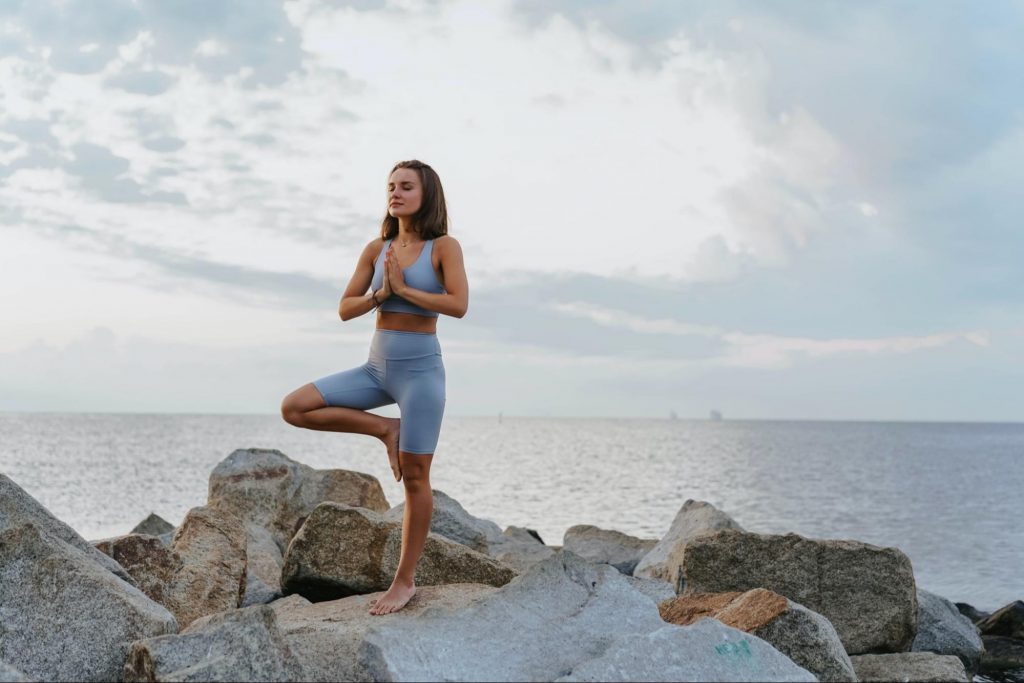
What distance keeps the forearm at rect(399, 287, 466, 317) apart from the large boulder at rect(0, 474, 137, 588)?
2.83 m

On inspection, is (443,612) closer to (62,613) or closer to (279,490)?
(62,613)

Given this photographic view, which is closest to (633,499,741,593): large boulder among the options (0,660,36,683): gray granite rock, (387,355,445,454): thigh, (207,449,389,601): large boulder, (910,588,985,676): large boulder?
(910,588,985,676): large boulder

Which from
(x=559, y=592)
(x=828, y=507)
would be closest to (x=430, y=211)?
(x=559, y=592)

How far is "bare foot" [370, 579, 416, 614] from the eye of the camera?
609 centimetres

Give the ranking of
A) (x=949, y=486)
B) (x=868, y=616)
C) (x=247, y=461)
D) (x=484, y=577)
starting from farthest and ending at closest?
(x=949, y=486)
(x=247, y=461)
(x=868, y=616)
(x=484, y=577)

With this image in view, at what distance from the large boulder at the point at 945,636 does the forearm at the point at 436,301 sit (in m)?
6.67

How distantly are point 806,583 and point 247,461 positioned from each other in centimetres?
758

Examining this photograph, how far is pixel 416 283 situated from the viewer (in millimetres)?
6027

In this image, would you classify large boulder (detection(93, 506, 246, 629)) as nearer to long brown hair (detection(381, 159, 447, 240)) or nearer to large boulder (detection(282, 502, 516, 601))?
large boulder (detection(282, 502, 516, 601))

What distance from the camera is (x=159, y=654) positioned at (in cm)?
492

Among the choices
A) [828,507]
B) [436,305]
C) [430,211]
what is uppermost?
[430,211]

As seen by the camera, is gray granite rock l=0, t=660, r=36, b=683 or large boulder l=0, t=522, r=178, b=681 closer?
gray granite rock l=0, t=660, r=36, b=683

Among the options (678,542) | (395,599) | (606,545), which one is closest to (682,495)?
(606,545)

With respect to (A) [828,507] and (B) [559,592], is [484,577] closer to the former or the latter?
(B) [559,592]
